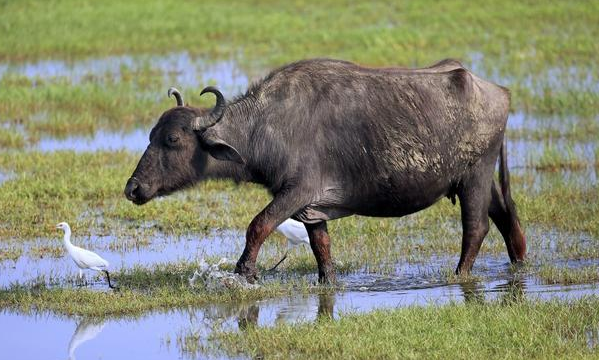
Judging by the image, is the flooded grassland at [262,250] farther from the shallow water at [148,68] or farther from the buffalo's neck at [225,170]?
the buffalo's neck at [225,170]

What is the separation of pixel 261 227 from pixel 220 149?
28.3 inches

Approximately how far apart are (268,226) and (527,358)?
2.47m

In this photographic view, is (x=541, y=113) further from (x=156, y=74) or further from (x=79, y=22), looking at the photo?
(x=79, y=22)

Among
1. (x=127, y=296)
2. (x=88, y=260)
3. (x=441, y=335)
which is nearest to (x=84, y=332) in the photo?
(x=127, y=296)

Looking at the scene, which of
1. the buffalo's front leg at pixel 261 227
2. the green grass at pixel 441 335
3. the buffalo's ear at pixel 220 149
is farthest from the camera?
the buffalo's ear at pixel 220 149

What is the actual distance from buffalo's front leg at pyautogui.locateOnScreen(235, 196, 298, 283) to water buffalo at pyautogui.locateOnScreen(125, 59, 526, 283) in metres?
0.05

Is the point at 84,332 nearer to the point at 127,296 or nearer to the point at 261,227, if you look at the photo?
the point at 127,296

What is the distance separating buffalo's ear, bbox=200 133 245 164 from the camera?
8.88 meters

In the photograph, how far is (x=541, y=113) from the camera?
1634 cm

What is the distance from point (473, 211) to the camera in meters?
9.23

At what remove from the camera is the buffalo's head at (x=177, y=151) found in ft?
29.3

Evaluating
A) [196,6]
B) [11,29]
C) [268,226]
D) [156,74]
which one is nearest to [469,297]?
[268,226]

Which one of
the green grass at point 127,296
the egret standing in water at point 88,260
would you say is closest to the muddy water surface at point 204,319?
the green grass at point 127,296

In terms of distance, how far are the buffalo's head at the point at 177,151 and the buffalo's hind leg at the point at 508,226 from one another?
2163 millimetres
